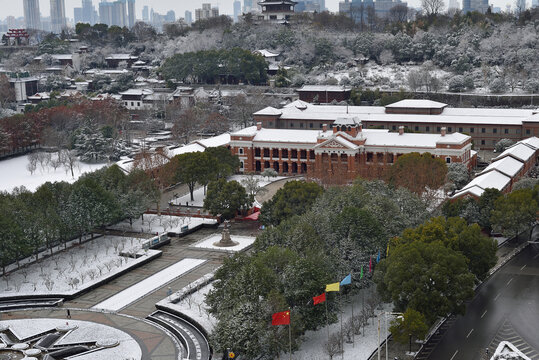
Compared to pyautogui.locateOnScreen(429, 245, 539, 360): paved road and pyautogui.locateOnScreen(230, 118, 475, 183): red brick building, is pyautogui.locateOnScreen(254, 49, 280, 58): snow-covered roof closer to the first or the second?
pyautogui.locateOnScreen(230, 118, 475, 183): red brick building

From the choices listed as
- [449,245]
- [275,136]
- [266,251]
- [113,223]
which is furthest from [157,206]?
[449,245]

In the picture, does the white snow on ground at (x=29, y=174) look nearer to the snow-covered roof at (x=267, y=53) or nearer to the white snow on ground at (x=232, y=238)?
the white snow on ground at (x=232, y=238)

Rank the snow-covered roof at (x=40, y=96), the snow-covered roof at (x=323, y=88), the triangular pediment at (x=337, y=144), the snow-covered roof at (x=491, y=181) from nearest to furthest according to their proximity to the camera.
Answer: the snow-covered roof at (x=491, y=181), the triangular pediment at (x=337, y=144), the snow-covered roof at (x=323, y=88), the snow-covered roof at (x=40, y=96)

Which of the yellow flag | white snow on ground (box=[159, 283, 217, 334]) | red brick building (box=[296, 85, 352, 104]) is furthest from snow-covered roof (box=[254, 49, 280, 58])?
the yellow flag

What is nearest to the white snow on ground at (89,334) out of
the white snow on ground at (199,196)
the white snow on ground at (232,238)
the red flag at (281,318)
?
the red flag at (281,318)

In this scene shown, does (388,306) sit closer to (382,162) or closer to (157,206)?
(157,206)

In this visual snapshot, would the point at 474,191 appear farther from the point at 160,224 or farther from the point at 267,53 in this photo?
the point at 267,53

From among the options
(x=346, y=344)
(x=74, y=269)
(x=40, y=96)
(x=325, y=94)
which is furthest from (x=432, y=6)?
(x=346, y=344)
